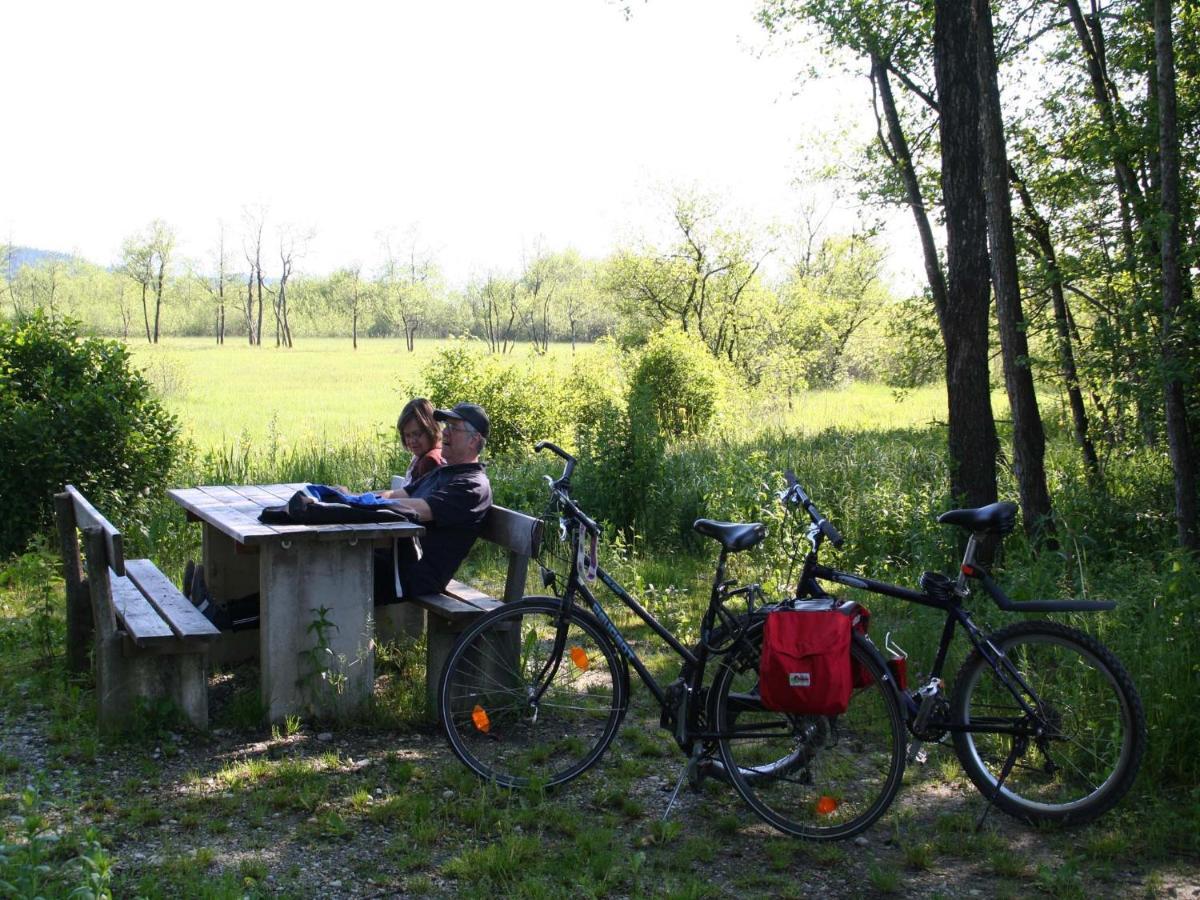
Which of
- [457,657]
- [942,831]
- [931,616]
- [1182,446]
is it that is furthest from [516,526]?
[1182,446]

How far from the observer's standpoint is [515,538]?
15.8 feet

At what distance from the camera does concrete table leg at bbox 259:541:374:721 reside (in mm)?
4762

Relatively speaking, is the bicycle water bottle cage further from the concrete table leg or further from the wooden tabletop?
the concrete table leg

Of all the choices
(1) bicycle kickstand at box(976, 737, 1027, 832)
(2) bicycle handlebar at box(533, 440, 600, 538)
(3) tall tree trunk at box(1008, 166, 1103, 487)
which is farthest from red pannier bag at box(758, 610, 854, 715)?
(3) tall tree trunk at box(1008, 166, 1103, 487)

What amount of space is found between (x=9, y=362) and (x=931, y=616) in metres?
7.40

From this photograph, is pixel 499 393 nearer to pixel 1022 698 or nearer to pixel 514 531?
pixel 514 531

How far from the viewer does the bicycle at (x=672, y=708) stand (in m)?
3.89

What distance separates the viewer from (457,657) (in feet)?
13.8

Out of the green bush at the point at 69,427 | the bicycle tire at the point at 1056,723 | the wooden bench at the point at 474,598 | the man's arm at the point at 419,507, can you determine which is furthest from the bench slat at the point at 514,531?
the green bush at the point at 69,427

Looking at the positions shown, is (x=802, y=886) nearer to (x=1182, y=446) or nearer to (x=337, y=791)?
(x=337, y=791)

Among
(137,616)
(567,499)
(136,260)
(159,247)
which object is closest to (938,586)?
(567,499)

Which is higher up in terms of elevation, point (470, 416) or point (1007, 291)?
point (1007, 291)

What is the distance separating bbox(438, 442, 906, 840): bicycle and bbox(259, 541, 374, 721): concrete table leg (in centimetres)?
77

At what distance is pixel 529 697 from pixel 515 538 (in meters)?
0.76
